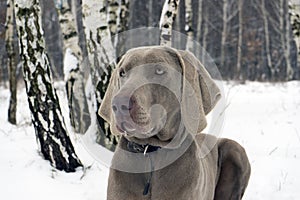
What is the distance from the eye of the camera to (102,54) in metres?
5.23

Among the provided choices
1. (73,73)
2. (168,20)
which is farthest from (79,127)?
(168,20)

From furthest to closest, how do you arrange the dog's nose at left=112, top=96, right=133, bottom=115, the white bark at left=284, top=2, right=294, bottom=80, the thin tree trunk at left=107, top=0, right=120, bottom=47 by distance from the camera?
the white bark at left=284, top=2, right=294, bottom=80, the thin tree trunk at left=107, top=0, right=120, bottom=47, the dog's nose at left=112, top=96, right=133, bottom=115

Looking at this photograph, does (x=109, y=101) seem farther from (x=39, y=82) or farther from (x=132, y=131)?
(x=39, y=82)

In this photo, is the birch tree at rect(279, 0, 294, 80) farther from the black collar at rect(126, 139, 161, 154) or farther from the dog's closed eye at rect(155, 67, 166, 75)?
the dog's closed eye at rect(155, 67, 166, 75)

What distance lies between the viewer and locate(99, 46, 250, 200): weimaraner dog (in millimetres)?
2430

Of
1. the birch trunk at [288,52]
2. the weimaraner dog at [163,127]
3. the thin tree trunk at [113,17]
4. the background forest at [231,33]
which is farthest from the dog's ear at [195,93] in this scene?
the background forest at [231,33]

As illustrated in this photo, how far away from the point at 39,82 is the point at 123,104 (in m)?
2.53

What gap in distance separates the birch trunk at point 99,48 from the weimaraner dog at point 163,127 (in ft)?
8.23

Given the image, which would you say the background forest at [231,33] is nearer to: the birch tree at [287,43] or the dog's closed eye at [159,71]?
the birch tree at [287,43]

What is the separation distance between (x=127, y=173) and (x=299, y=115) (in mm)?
6528

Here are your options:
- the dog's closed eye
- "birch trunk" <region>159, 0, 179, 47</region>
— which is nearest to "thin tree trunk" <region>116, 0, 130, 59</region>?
"birch trunk" <region>159, 0, 179, 47</region>

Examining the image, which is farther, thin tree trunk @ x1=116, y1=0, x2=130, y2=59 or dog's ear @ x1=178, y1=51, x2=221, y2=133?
thin tree trunk @ x1=116, y1=0, x2=130, y2=59

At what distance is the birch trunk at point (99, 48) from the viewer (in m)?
5.19

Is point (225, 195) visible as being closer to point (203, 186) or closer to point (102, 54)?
point (203, 186)
